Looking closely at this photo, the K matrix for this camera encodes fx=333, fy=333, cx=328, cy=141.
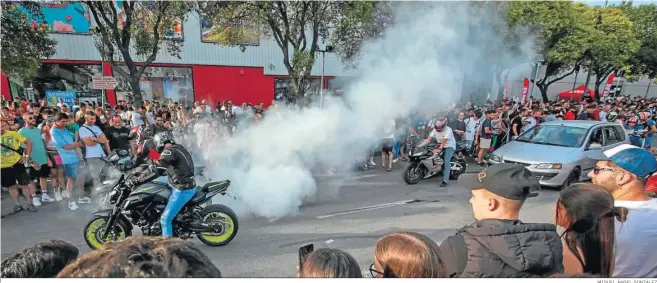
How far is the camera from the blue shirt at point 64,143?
19.5 ft

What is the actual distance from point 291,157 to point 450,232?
290 cm

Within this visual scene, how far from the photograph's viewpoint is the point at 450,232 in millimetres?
4973

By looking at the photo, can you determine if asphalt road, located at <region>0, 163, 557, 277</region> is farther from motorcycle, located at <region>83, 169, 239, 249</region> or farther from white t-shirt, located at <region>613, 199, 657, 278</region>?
white t-shirt, located at <region>613, 199, 657, 278</region>

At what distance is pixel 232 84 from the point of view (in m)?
20.4

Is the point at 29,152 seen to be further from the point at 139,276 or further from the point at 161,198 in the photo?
the point at 139,276

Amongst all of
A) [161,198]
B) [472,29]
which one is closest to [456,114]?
[472,29]

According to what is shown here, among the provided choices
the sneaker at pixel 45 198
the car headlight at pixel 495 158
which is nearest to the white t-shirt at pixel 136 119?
the sneaker at pixel 45 198

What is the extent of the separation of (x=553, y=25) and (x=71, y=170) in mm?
12973

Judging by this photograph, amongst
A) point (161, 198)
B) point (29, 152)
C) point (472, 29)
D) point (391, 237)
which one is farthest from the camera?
point (472, 29)

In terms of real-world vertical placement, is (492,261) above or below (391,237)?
below

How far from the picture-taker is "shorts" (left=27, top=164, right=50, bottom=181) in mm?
6008

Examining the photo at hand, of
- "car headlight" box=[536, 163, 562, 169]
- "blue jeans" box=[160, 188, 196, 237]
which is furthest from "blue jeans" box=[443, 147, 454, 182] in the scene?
"blue jeans" box=[160, 188, 196, 237]

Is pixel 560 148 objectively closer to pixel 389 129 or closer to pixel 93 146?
pixel 389 129

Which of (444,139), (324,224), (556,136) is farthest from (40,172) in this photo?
(556,136)
